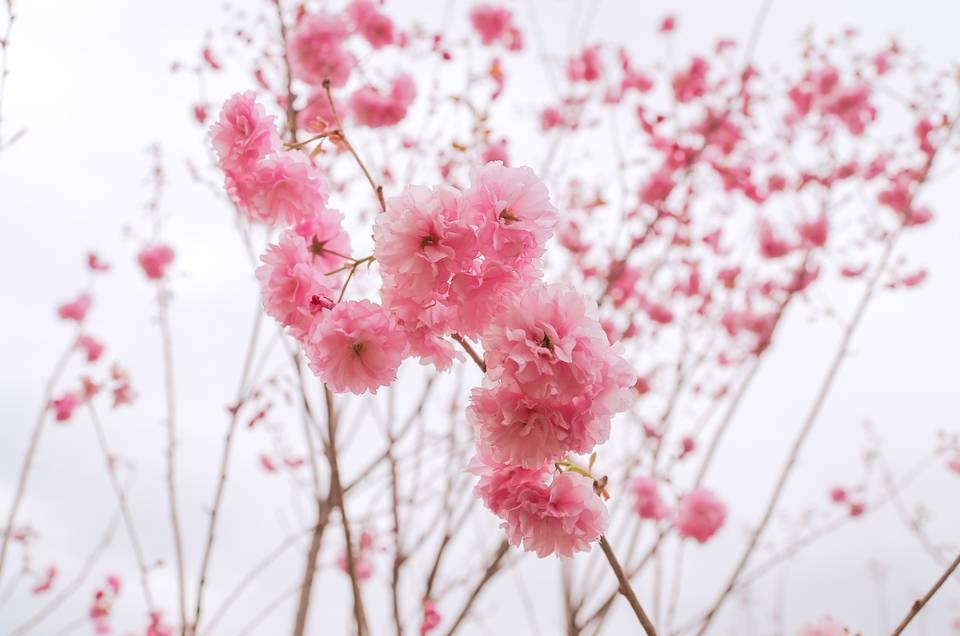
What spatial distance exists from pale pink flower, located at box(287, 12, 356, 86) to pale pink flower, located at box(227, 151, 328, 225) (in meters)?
1.45

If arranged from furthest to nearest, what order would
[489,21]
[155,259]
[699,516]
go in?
[489,21] < [155,259] < [699,516]

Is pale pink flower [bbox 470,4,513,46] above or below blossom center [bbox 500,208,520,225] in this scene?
above

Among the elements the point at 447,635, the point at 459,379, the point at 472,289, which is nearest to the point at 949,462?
the point at 459,379

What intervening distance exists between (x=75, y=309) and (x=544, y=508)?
11.7ft

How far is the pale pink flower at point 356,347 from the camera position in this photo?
3.27ft

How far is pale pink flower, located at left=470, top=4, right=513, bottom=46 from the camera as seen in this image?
3.59 m

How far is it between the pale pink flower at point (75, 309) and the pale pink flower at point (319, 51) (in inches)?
81.5

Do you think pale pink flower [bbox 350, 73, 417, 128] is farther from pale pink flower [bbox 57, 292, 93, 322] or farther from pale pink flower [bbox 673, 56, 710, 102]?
pale pink flower [bbox 57, 292, 93, 322]

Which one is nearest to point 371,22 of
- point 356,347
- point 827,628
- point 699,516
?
point 356,347

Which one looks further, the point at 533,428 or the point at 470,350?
the point at 470,350

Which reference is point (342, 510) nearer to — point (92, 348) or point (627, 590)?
point (627, 590)

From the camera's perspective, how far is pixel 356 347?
1.04 m

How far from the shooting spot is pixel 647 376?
3342 mm

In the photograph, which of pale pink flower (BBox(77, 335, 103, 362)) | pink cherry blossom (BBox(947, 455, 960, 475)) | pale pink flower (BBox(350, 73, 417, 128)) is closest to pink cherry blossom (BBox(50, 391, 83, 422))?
pale pink flower (BBox(77, 335, 103, 362))
